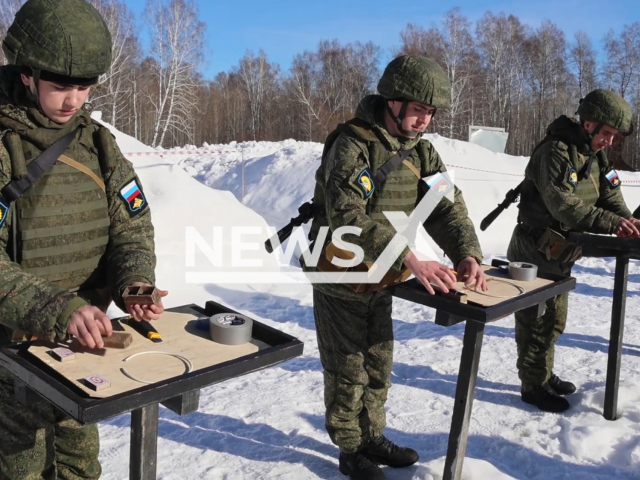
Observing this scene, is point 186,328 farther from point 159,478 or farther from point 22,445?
point 159,478

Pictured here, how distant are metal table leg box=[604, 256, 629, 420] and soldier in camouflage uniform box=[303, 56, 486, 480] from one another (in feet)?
4.46

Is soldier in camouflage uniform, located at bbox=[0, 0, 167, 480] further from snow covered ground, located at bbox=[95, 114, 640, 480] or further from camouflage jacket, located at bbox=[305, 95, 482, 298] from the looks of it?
snow covered ground, located at bbox=[95, 114, 640, 480]

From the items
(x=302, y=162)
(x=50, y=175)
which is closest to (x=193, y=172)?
(x=302, y=162)

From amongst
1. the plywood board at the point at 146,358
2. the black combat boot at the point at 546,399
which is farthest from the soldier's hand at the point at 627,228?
the plywood board at the point at 146,358

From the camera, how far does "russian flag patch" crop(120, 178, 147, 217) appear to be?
2.20 metres

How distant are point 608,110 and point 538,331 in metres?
1.46

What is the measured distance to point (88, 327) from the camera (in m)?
1.66

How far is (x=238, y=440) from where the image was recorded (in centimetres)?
345

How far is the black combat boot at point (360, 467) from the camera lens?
3.01 meters

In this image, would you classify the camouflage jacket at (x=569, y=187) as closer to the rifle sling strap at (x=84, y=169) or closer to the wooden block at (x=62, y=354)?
the rifle sling strap at (x=84, y=169)

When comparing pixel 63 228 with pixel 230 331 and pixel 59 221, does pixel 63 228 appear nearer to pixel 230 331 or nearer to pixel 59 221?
pixel 59 221

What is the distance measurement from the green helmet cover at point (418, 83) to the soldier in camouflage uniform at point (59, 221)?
4.10 ft

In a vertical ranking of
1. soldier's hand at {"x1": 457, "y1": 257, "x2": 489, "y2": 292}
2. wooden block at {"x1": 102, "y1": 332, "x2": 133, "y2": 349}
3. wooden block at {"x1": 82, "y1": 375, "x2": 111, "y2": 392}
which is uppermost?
soldier's hand at {"x1": 457, "y1": 257, "x2": 489, "y2": 292}

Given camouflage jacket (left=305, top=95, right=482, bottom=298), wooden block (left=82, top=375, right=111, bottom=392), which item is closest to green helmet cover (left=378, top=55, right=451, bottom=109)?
camouflage jacket (left=305, top=95, right=482, bottom=298)
